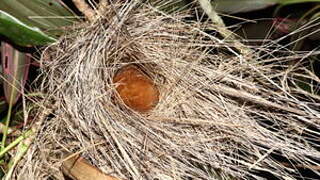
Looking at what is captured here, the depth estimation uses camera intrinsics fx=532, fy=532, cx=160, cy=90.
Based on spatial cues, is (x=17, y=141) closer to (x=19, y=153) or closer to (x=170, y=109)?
(x=19, y=153)

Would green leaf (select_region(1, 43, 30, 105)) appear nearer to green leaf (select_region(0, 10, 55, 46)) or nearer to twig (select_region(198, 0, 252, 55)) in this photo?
green leaf (select_region(0, 10, 55, 46))

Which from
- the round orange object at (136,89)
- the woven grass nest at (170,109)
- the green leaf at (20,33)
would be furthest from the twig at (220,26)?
the green leaf at (20,33)

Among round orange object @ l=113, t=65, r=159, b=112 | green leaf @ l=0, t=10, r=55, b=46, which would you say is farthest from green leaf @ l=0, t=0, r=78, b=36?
round orange object @ l=113, t=65, r=159, b=112

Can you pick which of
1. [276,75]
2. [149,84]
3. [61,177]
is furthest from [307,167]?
[61,177]

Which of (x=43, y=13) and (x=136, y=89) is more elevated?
(x=43, y=13)

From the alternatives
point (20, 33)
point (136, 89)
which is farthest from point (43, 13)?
point (136, 89)

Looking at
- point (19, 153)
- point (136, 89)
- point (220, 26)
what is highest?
point (220, 26)

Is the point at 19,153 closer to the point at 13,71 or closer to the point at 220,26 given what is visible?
the point at 13,71
